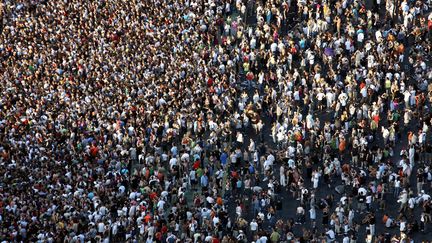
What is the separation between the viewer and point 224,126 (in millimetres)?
61062

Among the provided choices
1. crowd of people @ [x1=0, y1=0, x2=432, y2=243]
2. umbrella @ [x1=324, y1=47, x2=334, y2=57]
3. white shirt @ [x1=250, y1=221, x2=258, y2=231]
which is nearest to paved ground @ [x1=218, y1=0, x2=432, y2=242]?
crowd of people @ [x1=0, y1=0, x2=432, y2=243]

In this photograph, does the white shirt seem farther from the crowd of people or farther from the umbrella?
the umbrella

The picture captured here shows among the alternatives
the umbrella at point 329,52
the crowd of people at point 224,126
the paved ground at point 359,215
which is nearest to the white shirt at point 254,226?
→ the crowd of people at point 224,126

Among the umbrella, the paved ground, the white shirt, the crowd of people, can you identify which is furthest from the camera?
the umbrella

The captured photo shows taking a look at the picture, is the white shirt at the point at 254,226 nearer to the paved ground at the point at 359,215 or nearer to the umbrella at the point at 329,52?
the paved ground at the point at 359,215

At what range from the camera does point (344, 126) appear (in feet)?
193

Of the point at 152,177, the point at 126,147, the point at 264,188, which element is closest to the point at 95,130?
the point at 126,147

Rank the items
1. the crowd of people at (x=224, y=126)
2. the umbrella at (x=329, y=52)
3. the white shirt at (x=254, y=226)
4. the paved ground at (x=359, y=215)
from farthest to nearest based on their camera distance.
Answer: the umbrella at (x=329, y=52) < the crowd of people at (x=224, y=126) < the white shirt at (x=254, y=226) < the paved ground at (x=359, y=215)

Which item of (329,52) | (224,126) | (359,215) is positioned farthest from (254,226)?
(329,52)

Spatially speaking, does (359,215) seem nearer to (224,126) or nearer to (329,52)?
(224,126)

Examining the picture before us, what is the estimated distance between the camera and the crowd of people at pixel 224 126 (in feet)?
180

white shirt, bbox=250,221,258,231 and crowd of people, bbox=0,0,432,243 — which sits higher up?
crowd of people, bbox=0,0,432,243

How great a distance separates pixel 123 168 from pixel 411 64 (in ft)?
49.0

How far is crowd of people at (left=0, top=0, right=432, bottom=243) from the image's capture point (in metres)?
54.8
